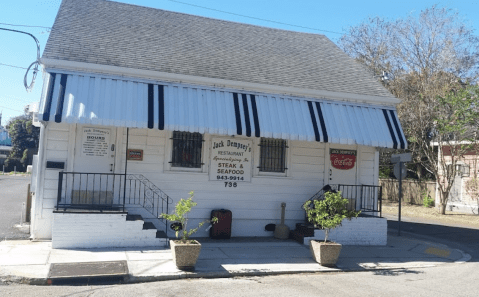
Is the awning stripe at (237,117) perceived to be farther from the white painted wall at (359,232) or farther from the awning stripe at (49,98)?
the awning stripe at (49,98)

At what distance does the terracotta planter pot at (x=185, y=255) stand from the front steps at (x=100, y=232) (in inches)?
79.4

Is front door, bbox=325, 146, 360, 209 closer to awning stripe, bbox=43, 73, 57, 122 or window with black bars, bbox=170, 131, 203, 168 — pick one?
window with black bars, bbox=170, 131, 203, 168

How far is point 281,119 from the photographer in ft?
35.9

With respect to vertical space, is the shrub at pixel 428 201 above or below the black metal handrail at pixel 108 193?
below

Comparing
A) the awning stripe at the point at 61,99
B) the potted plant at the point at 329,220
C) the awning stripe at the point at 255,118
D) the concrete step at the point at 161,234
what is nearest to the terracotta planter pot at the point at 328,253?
the potted plant at the point at 329,220

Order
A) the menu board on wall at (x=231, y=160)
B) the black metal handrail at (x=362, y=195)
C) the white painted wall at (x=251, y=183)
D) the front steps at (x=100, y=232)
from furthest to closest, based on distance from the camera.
Answer: the black metal handrail at (x=362, y=195)
the menu board on wall at (x=231, y=160)
the white painted wall at (x=251, y=183)
the front steps at (x=100, y=232)

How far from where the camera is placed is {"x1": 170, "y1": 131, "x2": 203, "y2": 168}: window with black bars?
11.2m

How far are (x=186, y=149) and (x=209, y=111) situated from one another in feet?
4.82

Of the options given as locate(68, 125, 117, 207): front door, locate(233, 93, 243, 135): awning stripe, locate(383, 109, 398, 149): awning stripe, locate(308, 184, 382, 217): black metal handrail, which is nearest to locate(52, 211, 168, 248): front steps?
locate(68, 125, 117, 207): front door

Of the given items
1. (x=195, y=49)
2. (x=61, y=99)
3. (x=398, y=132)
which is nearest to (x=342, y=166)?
(x=398, y=132)

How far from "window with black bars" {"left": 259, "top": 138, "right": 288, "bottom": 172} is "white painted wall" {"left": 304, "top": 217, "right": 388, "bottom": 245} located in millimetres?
2075

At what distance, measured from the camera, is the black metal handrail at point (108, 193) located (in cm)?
995

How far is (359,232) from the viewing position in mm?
11406

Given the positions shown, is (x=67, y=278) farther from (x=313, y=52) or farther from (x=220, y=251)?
(x=313, y=52)
